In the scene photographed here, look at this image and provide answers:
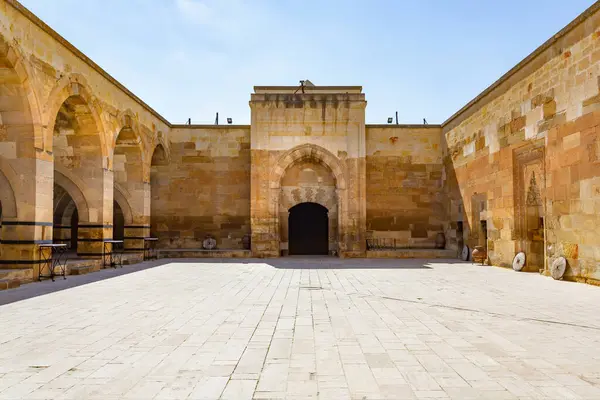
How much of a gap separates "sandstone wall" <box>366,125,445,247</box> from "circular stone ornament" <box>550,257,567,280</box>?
8306mm

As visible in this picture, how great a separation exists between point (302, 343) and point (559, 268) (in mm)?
8064

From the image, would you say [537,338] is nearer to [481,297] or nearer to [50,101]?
[481,297]

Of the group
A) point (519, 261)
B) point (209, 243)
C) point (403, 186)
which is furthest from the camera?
point (403, 186)

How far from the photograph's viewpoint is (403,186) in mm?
18922

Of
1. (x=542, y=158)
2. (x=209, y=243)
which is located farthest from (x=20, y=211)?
(x=542, y=158)

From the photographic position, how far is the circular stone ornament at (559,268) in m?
10.2

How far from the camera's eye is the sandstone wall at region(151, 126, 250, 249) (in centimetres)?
1905

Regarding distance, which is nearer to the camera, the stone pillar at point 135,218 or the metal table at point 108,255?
the metal table at point 108,255

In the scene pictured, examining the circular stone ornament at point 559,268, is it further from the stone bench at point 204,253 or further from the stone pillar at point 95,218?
the stone pillar at point 95,218

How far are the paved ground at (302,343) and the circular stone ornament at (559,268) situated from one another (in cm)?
102

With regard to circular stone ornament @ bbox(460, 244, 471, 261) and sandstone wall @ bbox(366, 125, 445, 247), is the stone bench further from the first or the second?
circular stone ornament @ bbox(460, 244, 471, 261)

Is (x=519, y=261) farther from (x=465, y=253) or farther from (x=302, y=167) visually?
(x=302, y=167)

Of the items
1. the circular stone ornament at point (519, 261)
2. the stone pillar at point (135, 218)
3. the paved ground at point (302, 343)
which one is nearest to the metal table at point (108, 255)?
the stone pillar at point (135, 218)

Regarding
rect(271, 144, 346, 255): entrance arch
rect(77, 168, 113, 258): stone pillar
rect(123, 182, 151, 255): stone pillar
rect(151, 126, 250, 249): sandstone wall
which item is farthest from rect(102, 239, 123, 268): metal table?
rect(271, 144, 346, 255): entrance arch
